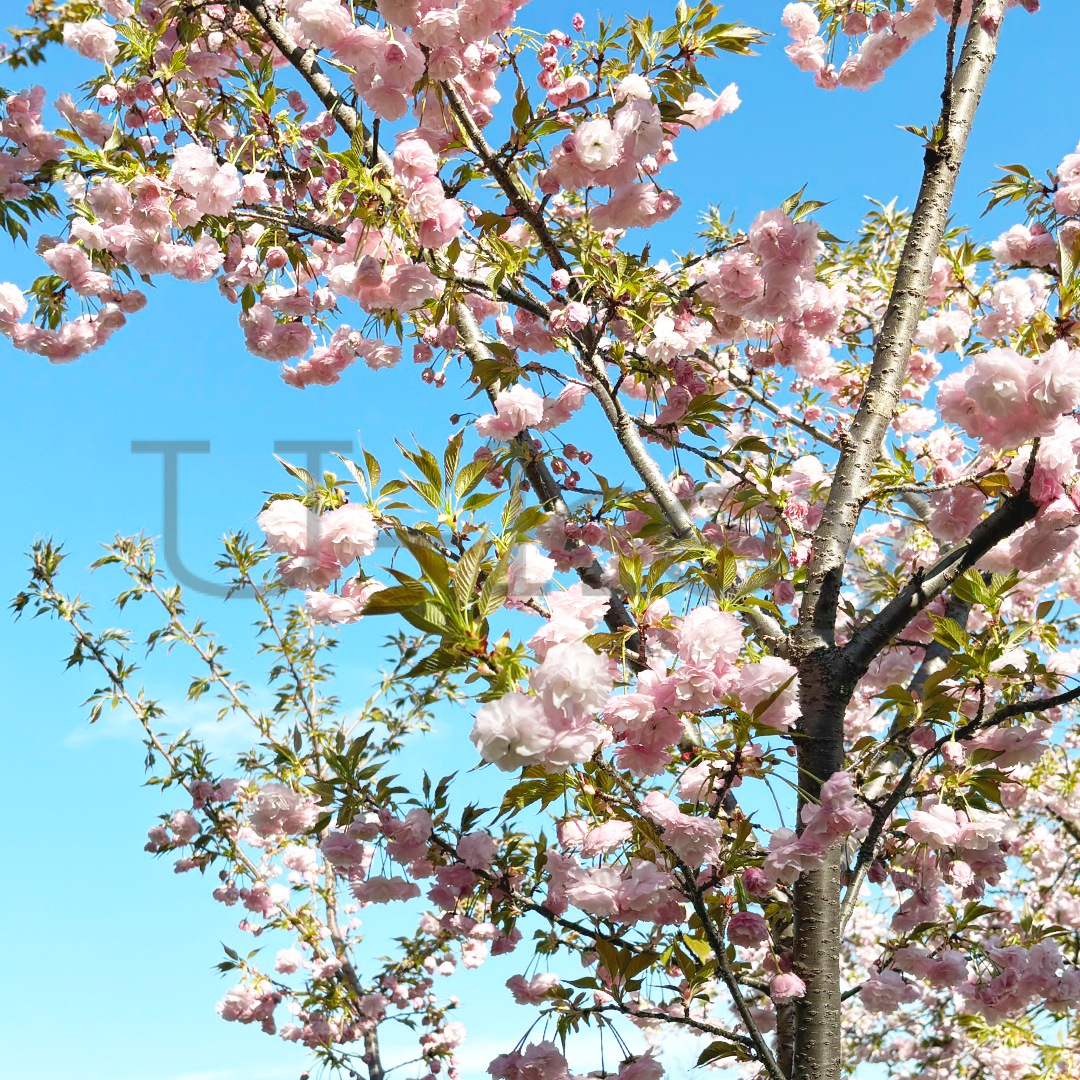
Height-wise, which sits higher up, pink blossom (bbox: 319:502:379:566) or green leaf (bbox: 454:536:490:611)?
pink blossom (bbox: 319:502:379:566)

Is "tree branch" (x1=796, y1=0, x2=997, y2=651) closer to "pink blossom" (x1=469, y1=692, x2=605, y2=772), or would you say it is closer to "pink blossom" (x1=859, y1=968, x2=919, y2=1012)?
"pink blossom" (x1=469, y1=692, x2=605, y2=772)

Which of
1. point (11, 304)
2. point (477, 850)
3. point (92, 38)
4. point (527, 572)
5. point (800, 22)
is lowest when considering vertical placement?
point (477, 850)

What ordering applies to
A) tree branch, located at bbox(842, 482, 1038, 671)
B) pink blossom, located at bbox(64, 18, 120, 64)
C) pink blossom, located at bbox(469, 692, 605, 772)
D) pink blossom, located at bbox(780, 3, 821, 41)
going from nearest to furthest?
pink blossom, located at bbox(469, 692, 605, 772), tree branch, located at bbox(842, 482, 1038, 671), pink blossom, located at bbox(64, 18, 120, 64), pink blossom, located at bbox(780, 3, 821, 41)

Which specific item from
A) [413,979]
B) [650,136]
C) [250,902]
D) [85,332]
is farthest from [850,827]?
[413,979]

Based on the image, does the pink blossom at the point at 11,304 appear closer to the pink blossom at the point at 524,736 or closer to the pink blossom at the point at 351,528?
the pink blossom at the point at 351,528

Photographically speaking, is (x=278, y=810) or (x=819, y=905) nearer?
(x=819, y=905)

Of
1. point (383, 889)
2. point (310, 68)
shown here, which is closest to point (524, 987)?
point (383, 889)

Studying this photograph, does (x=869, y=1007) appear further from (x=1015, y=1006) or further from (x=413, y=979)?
(x=413, y=979)

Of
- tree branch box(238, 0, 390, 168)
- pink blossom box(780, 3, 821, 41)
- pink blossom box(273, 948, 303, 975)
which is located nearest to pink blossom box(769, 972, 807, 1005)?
tree branch box(238, 0, 390, 168)

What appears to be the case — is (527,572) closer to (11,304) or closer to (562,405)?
(562,405)

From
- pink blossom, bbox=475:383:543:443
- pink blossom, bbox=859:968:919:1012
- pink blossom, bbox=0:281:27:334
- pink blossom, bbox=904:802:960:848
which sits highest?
pink blossom, bbox=0:281:27:334

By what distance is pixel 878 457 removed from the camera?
7.82 ft

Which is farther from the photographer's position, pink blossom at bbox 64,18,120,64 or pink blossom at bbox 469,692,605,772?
pink blossom at bbox 64,18,120,64

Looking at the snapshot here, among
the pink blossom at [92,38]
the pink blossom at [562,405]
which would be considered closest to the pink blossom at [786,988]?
the pink blossom at [562,405]
